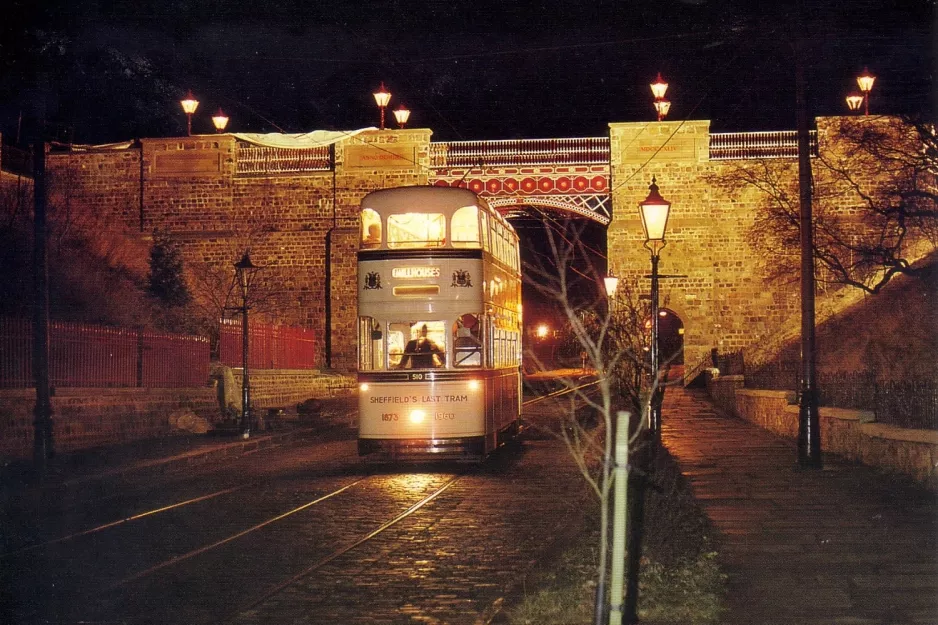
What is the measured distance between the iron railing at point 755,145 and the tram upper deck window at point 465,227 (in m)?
28.8

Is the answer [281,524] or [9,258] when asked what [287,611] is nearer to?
[281,524]

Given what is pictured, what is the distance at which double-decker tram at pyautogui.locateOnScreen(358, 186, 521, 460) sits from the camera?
17.8 meters

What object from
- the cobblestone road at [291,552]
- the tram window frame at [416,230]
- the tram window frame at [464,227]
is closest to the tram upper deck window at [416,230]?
the tram window frame at [416,230]

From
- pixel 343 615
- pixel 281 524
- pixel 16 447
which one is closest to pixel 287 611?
pixel 343 615

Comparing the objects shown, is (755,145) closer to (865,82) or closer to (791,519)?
(865,82)

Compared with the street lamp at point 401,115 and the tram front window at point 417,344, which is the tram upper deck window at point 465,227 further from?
the street lamp at point 401,115

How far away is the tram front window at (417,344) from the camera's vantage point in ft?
59.5

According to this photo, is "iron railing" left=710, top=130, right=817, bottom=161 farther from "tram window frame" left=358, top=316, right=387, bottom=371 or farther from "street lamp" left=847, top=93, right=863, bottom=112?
"tram window frame" left=358, top=316, right=387, bottom=371

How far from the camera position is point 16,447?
18.3 meters

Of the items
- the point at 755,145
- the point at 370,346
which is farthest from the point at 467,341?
the point at 755,145

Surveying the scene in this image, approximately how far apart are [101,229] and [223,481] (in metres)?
30.2

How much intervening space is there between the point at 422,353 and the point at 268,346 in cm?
1845

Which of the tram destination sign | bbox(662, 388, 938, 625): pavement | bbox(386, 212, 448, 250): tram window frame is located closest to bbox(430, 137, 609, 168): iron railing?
bbox(386, 212, 448, 250): tram window frame

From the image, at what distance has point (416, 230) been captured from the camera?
18.0m
